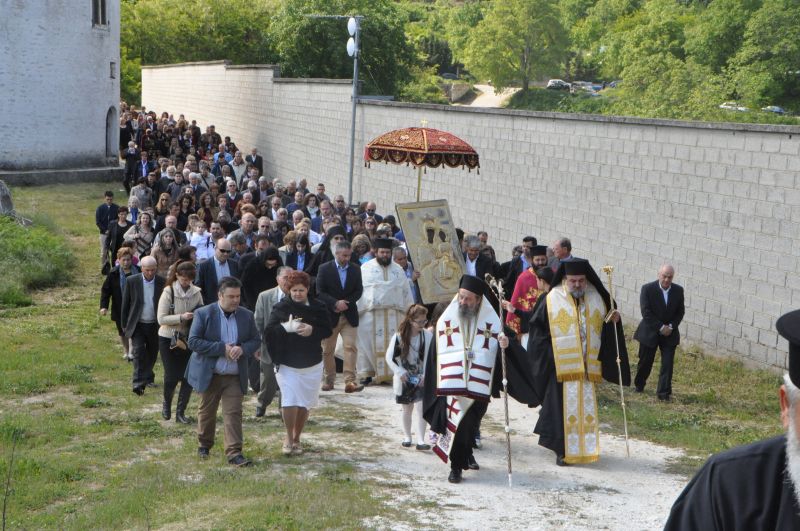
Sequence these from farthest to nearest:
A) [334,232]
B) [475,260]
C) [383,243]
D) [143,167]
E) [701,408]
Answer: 1. [143,167]
2. [334,232]
3. [475,260]
4. [383,243]
5. [701,408]

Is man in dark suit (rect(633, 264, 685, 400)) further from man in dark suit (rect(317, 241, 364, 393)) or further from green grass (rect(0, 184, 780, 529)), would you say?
man in dark suit (rect(317, 241, 364, 393))

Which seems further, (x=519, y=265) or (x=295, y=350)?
(x=519, y=265)

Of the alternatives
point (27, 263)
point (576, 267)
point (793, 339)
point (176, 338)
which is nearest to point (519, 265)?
point (576, 267)

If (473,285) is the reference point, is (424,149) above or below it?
above

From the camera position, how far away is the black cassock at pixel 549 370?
34.3 ft

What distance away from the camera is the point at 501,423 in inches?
475

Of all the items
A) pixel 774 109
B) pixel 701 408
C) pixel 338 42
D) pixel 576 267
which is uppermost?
pixel 338 42

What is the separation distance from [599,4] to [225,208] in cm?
7737

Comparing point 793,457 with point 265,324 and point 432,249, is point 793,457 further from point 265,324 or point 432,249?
point 432,249

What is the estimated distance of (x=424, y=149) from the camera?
16547 mm

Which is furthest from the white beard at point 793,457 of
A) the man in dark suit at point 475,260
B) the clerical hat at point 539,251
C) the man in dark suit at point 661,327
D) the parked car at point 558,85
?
the parked car at point 558,85

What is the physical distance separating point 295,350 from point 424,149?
7.00 meters

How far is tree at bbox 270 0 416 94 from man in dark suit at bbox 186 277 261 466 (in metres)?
34.4

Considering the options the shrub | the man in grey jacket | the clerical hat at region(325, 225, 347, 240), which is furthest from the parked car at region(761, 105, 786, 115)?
the man in grey jacket
